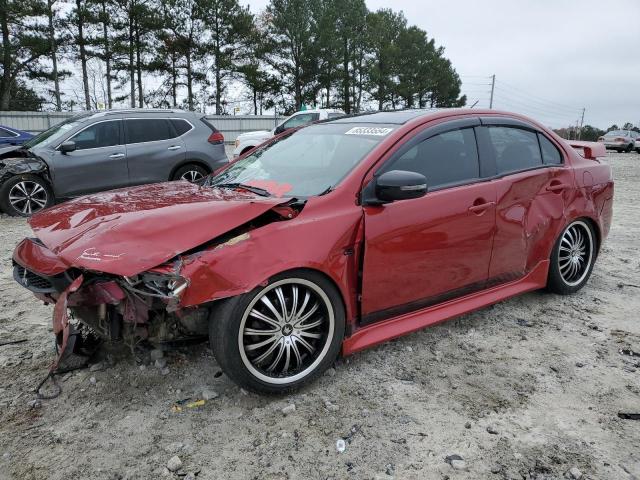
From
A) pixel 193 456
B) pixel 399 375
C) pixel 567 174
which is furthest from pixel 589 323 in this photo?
pixel 193 456

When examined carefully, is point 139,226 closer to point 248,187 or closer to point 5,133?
point 248,187

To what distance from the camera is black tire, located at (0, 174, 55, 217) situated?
7629 mm

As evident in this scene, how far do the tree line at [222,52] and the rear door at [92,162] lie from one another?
23.7m

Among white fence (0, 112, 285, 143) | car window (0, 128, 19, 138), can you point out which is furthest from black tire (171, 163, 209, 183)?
white fence (0, 112, 285, 143)

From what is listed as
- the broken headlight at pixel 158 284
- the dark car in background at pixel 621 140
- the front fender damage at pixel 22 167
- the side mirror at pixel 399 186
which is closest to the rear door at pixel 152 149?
the front fender damage at pixel 22 167

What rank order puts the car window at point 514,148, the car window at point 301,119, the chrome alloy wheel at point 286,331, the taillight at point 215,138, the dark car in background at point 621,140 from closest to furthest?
the chrome alloy wheel at point 286,331 → the car window at point 514,148 → the taillight at point 215,138 → the car window at point 301,119 → the dark car in background at point 621,140

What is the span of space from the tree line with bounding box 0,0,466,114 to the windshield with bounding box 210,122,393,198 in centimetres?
2911

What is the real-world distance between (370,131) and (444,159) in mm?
536

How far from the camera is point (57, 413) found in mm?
2629

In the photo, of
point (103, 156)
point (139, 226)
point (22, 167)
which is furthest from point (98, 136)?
point (139, 226)

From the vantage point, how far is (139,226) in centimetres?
253

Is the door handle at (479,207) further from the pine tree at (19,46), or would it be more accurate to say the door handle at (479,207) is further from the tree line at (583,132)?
the tree line at (583,132)

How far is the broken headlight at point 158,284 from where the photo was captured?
236cm

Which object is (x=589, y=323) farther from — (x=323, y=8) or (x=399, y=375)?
(x=323, y=8)
